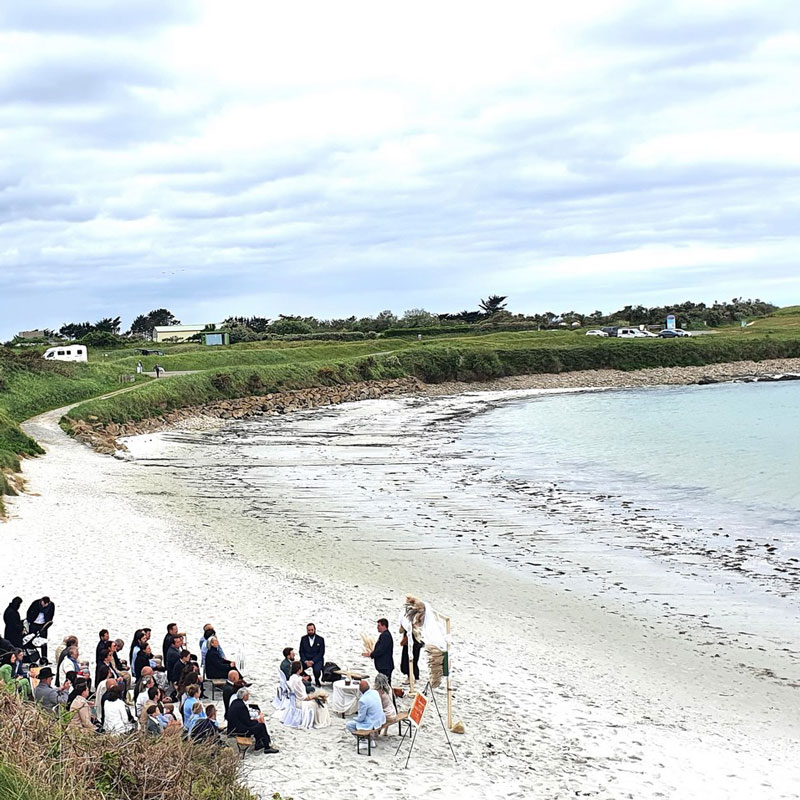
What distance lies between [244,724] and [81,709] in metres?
1.93

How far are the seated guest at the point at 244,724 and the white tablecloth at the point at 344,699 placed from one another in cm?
144

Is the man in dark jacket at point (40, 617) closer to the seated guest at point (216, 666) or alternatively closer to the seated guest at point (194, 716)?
the seated guest at point (216, 666)

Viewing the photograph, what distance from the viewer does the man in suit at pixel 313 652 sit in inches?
516

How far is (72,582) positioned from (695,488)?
69.4 ft

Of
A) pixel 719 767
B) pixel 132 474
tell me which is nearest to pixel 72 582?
pixel 719 767

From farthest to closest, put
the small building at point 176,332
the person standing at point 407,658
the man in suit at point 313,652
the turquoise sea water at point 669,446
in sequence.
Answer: the small building at point 176,332
the turquoise sea water at point 669,446
the person standing at point 407,658
the man in suit at point 313,652

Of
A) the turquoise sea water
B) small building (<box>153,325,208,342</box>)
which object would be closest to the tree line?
small building (<box>153,325,208,342</box>)

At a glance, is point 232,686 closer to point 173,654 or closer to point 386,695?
point 173,654

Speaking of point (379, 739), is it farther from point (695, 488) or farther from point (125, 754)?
point (695, 488)

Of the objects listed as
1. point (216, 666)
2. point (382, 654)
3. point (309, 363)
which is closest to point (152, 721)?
point (216, 666)

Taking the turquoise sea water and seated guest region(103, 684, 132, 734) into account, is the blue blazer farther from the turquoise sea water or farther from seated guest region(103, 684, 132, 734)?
the turquoise sea water

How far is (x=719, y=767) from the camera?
1105 cm

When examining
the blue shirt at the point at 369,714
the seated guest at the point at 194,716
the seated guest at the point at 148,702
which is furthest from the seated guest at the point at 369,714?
the seated guest at the point at 148,702

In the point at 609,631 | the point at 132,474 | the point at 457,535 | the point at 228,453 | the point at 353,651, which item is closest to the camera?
the point at 353,651
